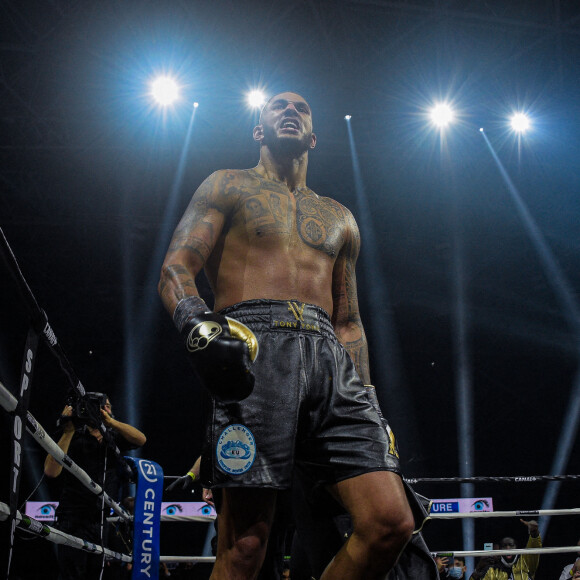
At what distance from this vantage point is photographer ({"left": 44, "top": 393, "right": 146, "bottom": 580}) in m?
3.01

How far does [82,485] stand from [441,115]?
5911 mm

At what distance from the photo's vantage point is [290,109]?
2.01 m

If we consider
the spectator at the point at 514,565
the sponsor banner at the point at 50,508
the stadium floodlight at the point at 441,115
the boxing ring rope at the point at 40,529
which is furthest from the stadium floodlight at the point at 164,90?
the spectator at the point at 514,565

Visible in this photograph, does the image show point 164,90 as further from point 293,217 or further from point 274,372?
point 274,372

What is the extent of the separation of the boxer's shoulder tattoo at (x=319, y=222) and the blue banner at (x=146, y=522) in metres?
1.91

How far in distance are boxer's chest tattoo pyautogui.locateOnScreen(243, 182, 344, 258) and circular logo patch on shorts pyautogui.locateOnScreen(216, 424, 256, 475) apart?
585mm

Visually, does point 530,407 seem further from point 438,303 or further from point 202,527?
point 202,527

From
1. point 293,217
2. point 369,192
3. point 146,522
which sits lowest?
point 146,522

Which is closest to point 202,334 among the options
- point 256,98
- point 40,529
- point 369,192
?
point 40,529

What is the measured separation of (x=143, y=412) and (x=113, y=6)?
7183 millimetres

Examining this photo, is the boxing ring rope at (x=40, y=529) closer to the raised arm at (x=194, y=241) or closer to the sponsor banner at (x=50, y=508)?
the raised arm at (x=194, y=241)

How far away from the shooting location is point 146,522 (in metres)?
3.02

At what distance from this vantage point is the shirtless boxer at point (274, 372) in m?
1.27

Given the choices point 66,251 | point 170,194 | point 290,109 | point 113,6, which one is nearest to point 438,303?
point 170,194
